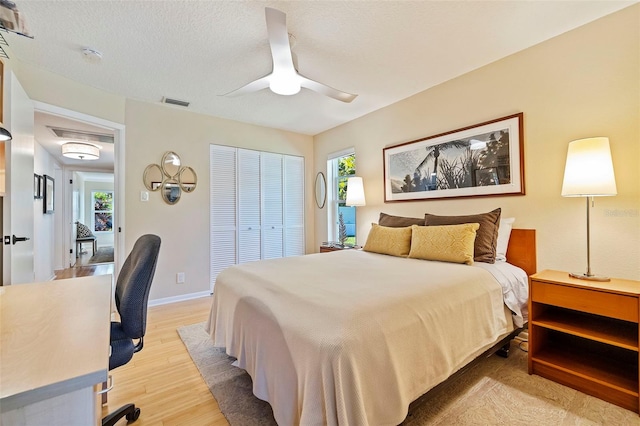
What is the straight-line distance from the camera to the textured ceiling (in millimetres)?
1908

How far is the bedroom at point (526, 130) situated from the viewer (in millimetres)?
1971

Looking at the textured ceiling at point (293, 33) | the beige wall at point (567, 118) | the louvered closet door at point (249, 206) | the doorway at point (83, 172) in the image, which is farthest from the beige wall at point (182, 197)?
the beige wall at point (567, 118)

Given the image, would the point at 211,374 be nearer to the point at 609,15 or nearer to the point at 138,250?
the point at 138,250

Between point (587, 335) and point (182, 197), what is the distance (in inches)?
165

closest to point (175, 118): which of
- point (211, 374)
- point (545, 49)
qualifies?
point (211, 374)

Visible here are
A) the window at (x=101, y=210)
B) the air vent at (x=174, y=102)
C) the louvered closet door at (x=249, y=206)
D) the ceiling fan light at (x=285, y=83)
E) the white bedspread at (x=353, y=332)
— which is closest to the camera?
the white bedspread at (x=353, y=332)

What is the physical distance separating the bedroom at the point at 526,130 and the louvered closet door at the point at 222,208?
124 millimetres

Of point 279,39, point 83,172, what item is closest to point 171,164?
point 279,39

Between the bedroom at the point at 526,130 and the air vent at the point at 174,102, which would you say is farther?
the air vent at the point at 174,102

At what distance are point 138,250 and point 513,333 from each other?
273cm

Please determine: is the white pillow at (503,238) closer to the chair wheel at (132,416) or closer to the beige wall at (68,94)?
the chair wheel at (132,416)

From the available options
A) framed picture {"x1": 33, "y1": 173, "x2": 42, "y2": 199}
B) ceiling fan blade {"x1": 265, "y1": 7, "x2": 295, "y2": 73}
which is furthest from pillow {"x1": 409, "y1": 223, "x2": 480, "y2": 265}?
framed picture {"x1": 33, "y1": 173, "x2": 42, "y2": 199}

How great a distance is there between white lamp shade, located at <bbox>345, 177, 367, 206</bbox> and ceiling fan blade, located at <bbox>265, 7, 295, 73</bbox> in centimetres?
201

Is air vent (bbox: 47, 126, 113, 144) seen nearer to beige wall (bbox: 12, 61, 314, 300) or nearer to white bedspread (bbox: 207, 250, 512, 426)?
beige wall (bbox: 12, 61, 314, 300)
